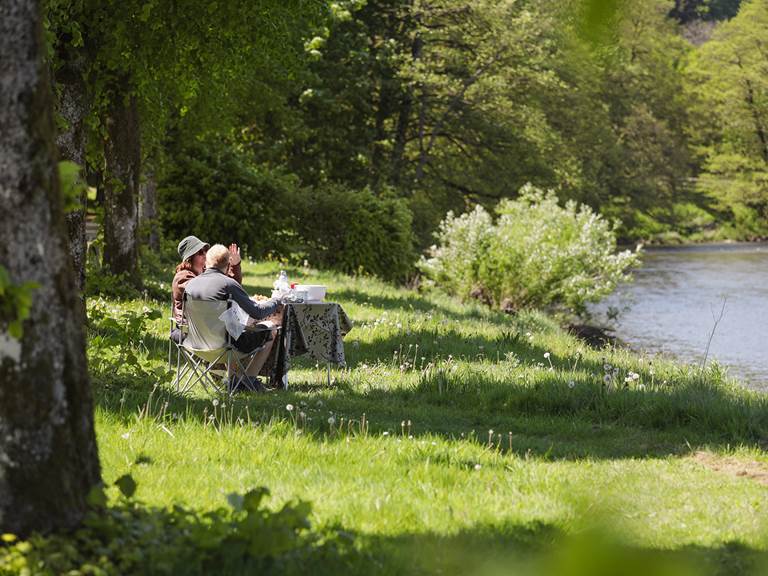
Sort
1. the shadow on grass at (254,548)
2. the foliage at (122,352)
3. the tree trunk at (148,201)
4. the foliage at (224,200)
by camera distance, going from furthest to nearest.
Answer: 1. the foliage at (224,200)
2. the tree trunk at (148,201)
3. the foliage at (122,352)
4. the shadow on grass at (254,548)

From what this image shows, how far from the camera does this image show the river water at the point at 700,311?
17.8 m

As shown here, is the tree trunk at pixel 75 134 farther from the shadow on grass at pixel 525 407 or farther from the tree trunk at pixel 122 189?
the tree trunk at pixel 122 189

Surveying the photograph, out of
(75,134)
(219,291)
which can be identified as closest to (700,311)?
(75,134)

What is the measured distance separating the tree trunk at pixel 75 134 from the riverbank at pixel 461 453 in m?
1.22

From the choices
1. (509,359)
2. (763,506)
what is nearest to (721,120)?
(509,359)

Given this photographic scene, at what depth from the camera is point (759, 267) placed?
113 ft

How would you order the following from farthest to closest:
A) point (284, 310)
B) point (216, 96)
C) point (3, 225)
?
point (216, 96), point (284, 310), point (3, 225)

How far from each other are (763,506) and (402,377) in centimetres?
489

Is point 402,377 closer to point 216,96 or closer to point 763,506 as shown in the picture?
point 763,506

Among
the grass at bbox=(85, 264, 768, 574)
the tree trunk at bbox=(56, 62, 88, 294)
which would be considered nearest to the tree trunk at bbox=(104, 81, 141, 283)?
the tree trunk at bbox=(56, 62, 88, 294)

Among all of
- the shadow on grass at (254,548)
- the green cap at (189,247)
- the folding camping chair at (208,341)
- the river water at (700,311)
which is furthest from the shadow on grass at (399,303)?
the shadow on grass at (254,548)

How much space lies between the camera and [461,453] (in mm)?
6223

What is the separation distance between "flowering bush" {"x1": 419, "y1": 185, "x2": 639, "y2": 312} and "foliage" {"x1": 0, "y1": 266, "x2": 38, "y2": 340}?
18.6 m

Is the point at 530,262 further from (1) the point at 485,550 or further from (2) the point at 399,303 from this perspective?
(1) the point at 485,550
